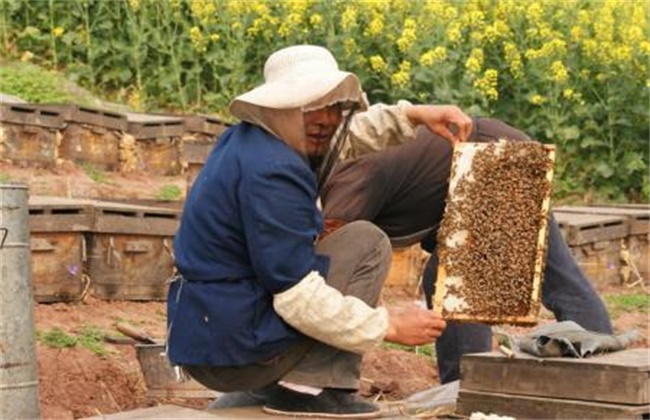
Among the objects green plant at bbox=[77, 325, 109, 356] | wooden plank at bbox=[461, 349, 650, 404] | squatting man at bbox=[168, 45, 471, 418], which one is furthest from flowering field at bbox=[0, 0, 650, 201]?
squatting man at bbox=[168, 45, 471, 418]

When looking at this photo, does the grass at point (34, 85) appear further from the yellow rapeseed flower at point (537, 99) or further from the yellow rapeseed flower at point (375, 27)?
the yellow rapeseed flower at point (537, 99)

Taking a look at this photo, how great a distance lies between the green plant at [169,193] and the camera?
38.7ft

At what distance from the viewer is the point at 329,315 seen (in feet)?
17.0

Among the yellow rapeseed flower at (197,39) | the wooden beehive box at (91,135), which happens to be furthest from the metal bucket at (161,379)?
the yellow rapeseed flower at (197,39)

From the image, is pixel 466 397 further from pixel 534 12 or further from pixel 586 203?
pixel 534 12

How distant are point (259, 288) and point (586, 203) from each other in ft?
29.0

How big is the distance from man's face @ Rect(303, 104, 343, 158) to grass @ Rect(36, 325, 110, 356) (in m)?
2.57

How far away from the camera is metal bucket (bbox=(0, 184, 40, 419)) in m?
6.04

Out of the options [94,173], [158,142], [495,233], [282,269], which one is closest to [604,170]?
[158,142]

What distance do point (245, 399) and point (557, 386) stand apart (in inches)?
47.6

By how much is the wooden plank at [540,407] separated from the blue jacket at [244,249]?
918 millimetres

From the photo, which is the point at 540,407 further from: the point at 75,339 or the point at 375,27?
the point at 375,27

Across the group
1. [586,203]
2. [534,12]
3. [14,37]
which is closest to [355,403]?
[586,203]

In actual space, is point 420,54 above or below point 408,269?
above
